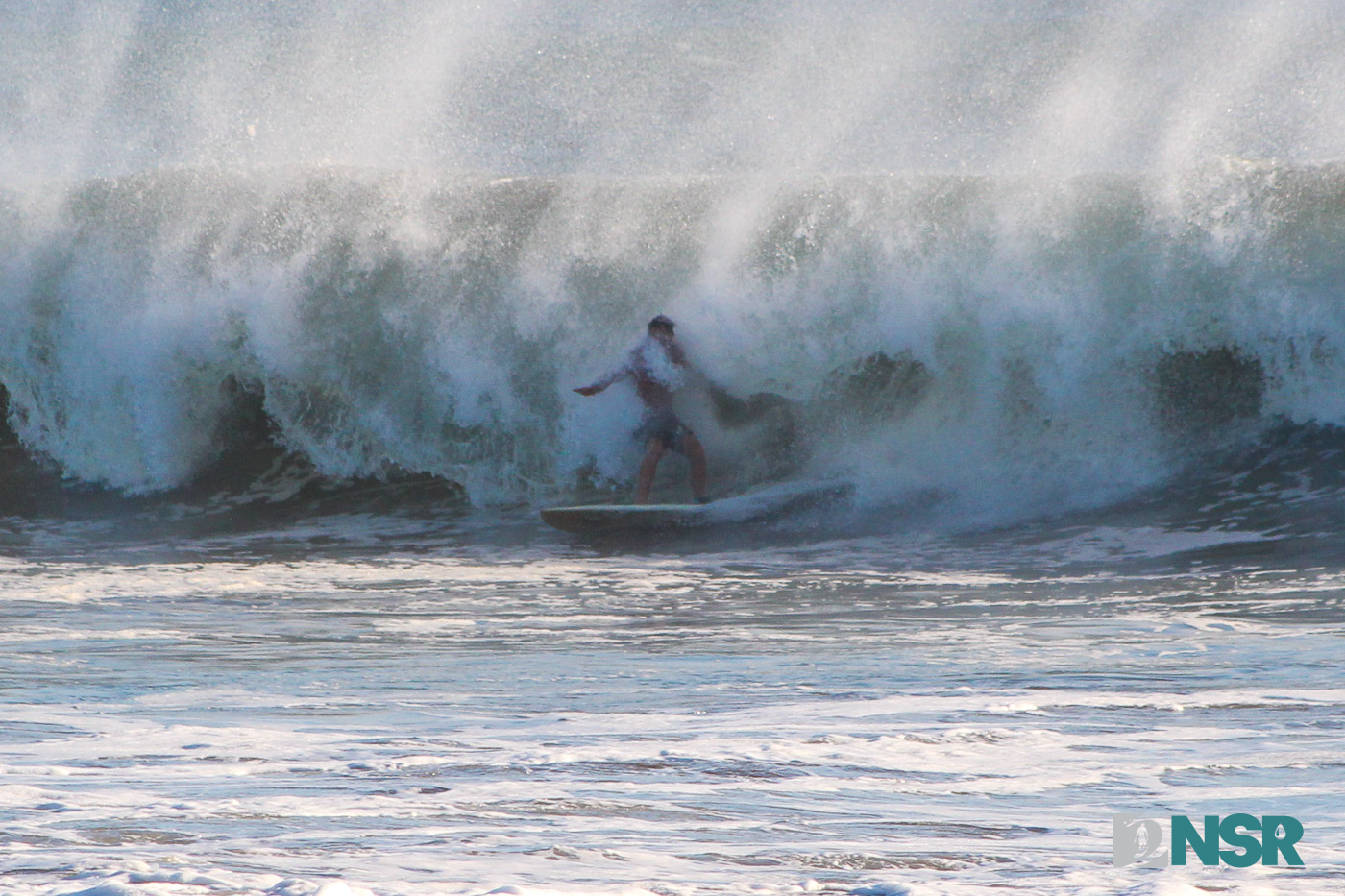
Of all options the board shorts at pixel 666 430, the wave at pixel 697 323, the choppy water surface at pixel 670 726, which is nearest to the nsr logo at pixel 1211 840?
the choppy water surface at pixel 670 726

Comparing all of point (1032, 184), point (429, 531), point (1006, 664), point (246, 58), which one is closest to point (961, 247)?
point (1032, 184)

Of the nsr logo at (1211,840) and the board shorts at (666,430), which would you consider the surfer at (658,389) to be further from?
the nsr logo at (1211,840)

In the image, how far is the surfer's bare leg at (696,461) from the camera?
299 inches

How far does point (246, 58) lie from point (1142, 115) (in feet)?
25.7

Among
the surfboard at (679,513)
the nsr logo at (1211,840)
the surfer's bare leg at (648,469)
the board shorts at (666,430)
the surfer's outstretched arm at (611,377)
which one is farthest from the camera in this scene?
the surfer's outstretched arm at (611,377)

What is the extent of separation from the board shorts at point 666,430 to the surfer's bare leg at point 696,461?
0.06 ft

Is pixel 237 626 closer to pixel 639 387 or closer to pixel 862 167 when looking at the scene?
pixel 639 387

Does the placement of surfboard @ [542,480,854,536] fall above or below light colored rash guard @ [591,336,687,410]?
below

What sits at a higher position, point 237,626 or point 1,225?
point 1,225

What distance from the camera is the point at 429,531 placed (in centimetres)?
766

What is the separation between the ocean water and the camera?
8.14 ft

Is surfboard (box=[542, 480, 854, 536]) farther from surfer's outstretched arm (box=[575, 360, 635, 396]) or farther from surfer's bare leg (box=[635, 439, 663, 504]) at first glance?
surfer's outstretched arm (box=[575, 360, 635, 396])

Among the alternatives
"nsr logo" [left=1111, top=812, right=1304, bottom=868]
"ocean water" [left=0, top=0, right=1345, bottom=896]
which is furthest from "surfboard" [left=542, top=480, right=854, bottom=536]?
"nsr logo" [left=1111, top=812, right=1304, bottom=868]

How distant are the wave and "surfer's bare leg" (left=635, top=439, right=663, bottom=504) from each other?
0.60 metres
